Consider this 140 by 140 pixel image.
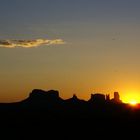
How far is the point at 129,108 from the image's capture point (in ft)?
555

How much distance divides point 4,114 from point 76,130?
2215 inches

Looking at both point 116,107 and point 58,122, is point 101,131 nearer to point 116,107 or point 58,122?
point 58,122

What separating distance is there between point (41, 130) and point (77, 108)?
2613 inches

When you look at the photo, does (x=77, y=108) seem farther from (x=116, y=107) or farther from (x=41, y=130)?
(x=41, y=130)

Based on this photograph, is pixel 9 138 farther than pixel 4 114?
No

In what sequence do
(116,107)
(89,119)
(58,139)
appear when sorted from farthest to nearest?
(116,107), (89,119), (58,139)

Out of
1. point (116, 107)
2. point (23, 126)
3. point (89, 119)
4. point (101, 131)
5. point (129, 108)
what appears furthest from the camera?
point (116, 107)

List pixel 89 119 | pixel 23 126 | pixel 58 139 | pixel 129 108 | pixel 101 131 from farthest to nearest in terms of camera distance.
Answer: pixel 129 108 < pixel 89 119 < pixel 23 126 < pixel 101 131 < pixel 58 139

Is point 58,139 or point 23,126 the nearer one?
point 58,139

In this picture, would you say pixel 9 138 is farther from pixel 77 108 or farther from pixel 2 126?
pixel 77 108

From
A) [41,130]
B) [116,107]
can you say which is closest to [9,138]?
[41,130]

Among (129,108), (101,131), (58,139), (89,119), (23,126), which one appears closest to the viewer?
(58,139)

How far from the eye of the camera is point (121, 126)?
404ft

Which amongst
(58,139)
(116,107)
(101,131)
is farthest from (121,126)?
(116,107)
